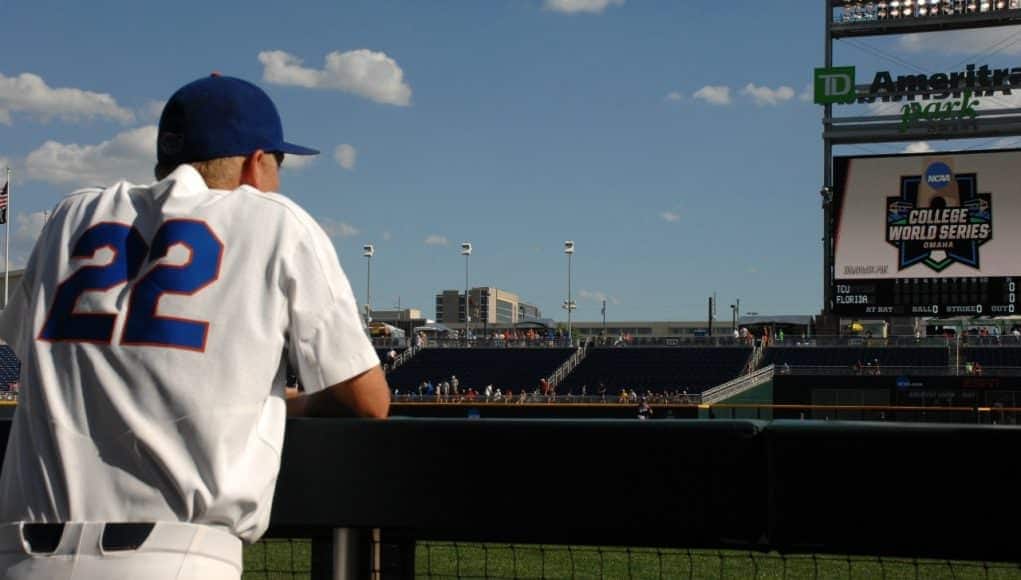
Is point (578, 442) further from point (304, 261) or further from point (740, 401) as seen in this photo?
point (740, 401)

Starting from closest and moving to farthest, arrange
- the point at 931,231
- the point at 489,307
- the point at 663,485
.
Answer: the point at 663,485 → the point at 931,231 → the point at 489,307

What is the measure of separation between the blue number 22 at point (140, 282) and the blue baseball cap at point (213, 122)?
0.20m

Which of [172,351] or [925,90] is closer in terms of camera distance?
[172,351]

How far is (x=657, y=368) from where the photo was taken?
124ft

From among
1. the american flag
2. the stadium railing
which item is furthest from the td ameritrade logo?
the stadium railing

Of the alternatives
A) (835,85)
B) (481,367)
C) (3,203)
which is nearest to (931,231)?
(835,85)

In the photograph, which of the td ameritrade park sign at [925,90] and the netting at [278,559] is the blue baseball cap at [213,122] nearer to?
the netting at [278,559]

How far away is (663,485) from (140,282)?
1198 millimetres

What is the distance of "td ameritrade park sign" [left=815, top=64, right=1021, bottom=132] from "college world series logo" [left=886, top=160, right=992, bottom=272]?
710cm

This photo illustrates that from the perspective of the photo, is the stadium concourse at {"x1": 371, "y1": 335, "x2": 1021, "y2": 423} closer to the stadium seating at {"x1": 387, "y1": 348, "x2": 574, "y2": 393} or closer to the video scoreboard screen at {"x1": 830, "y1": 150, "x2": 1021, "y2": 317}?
the stadium seating at {"x1": 387, "y1": 348, "x2": 574, "y2": 393}

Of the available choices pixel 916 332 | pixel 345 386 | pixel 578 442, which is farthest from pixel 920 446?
pixel 916 332

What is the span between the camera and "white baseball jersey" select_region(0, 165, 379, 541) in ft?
6.05

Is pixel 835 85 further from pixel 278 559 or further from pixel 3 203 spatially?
pixel 278 559

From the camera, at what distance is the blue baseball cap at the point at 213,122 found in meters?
2.05
